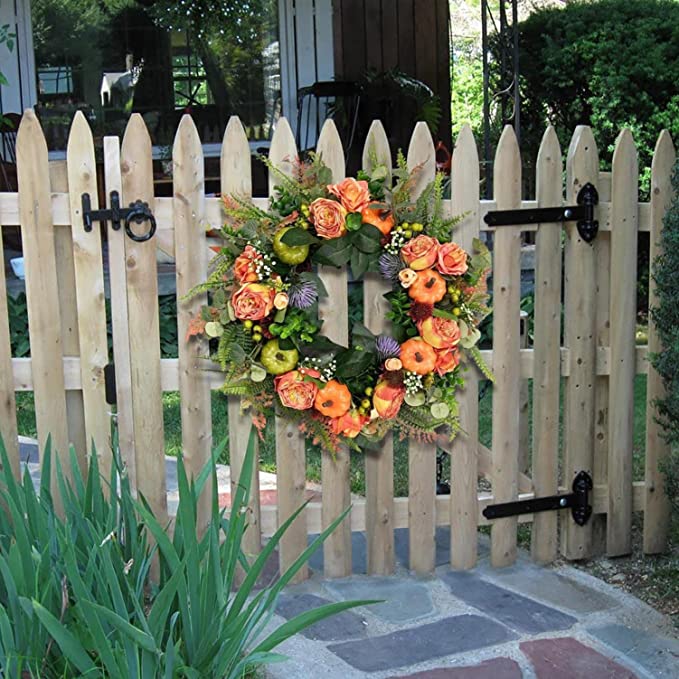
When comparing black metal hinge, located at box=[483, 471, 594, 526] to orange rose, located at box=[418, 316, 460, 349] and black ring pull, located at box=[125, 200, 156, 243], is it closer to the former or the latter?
orange rose, located at box=[418, 316, 460, 349]

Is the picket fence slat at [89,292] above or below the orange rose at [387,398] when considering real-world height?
above

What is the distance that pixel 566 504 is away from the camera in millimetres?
3613

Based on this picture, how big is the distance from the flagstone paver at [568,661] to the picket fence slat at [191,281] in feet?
3.79

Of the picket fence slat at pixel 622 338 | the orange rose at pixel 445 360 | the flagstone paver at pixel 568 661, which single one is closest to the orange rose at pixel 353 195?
the orange rose at pixel 445 360

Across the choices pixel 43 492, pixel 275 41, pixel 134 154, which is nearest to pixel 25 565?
pixel 43 492

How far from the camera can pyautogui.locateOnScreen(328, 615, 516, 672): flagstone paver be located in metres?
2.91

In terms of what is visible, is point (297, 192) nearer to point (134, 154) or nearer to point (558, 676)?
point (134, 154)

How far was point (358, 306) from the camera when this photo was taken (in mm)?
6574

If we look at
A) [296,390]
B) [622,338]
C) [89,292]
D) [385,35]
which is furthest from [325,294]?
[385,35]

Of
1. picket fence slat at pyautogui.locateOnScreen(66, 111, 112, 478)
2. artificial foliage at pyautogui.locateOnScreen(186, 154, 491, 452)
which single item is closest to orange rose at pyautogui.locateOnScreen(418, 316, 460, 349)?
artificial foliage at pyautogui.locateOnScreen(186, 154, 491, 452)

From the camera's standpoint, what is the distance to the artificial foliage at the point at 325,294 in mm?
3105

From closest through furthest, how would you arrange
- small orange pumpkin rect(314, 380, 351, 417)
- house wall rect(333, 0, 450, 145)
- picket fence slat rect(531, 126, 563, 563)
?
small orange pumpkin rect(314, 380, 351, 417) < picket fence slat rect(531, 126, 563, 563) < house wall rect(333, 0, 450, 145)

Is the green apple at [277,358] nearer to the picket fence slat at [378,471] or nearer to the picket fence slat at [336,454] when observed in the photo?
the picket fence slat at [336,454]

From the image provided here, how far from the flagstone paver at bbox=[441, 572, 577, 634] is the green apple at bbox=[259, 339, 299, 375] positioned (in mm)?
972
